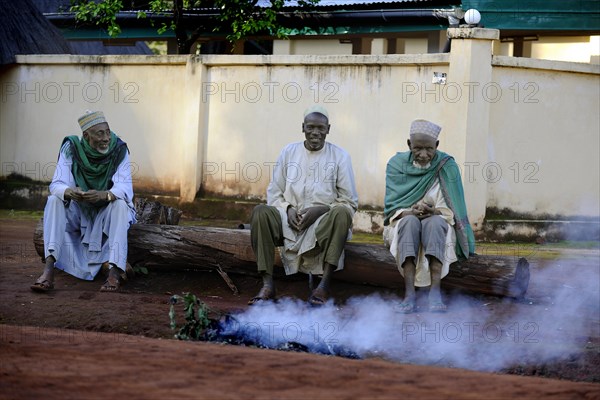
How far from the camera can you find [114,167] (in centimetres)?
952

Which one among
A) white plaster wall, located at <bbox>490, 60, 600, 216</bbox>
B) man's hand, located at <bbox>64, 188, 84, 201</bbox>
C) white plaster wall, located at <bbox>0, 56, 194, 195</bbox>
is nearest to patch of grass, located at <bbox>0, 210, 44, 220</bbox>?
white plaster wall, located at <bbox>0, 56, 194, 195</bbox>

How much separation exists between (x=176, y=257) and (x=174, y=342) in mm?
2867

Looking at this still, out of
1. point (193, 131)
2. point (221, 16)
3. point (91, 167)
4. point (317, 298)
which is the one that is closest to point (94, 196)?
point (91, 167)

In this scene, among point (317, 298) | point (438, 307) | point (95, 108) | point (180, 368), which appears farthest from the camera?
point (95, 108)

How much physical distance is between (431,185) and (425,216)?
1.14 feet

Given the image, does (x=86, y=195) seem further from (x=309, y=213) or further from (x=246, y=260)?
(x=309, y=213)

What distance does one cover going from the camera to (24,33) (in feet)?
58.0

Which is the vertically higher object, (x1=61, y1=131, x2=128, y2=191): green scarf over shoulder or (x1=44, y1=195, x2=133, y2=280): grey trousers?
(x1=61, y1=131, x2=128, y2=191): green scarf over shoulder

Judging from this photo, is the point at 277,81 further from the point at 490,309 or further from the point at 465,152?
the point at 490,309

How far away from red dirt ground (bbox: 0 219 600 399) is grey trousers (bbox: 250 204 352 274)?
25.7 inches

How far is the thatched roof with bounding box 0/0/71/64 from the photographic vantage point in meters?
17.0

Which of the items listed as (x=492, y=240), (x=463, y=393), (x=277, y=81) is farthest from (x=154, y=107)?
(x=463, y=393)

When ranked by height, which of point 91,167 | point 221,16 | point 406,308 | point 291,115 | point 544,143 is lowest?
point 406,308

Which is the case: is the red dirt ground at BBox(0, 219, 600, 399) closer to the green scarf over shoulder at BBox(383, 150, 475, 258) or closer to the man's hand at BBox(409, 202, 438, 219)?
the green scarf over shoulder at BBox(383, 150, 475, 258)
